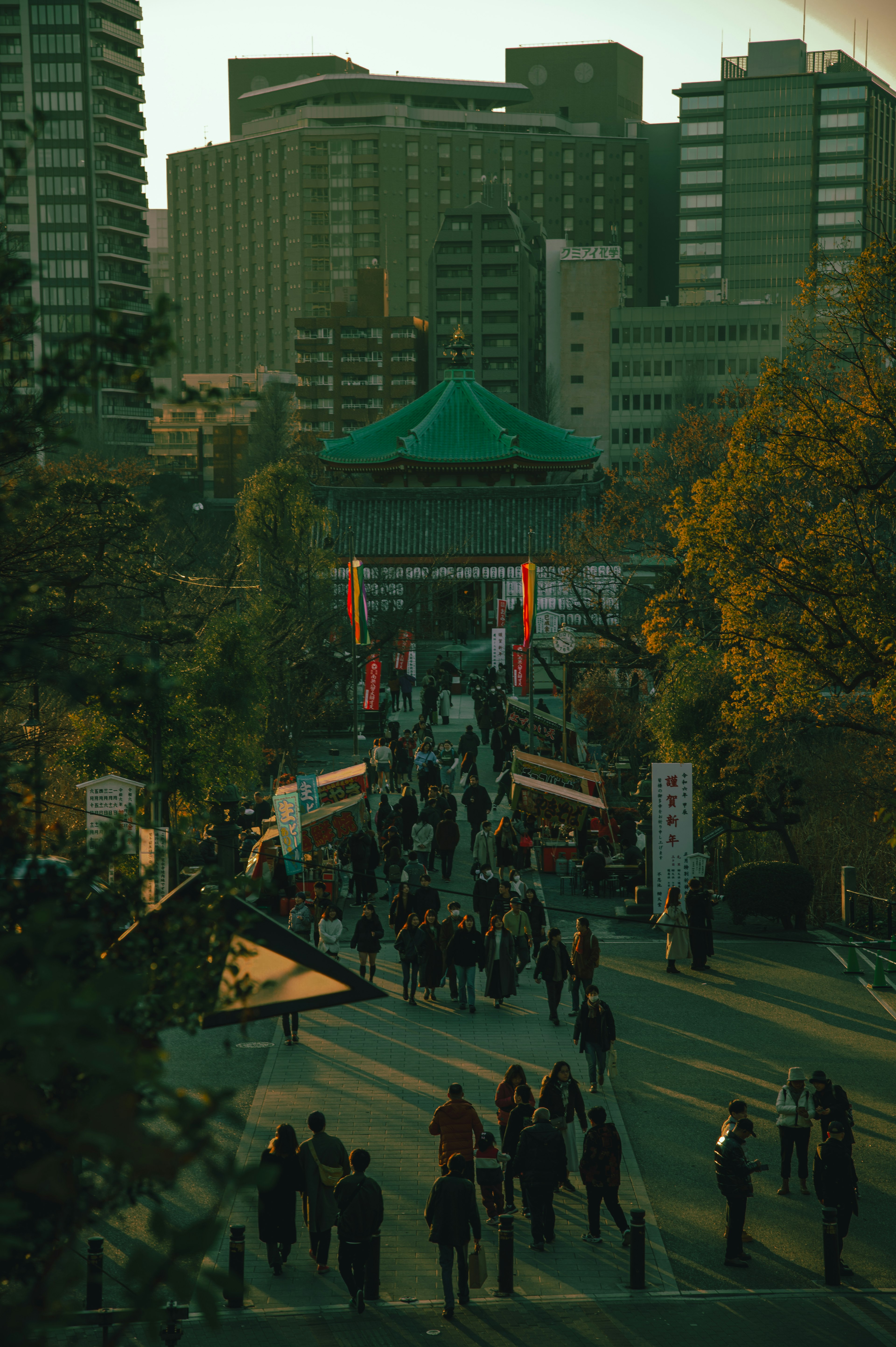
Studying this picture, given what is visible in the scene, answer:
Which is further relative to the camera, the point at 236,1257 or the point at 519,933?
the point at 519,933

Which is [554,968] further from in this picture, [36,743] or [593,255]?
[593,255]

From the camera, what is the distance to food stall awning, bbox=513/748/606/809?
26234 mm

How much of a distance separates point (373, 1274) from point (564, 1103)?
2559 mm

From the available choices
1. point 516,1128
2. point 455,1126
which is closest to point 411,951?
point 516,1128

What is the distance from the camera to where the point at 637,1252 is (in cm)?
995

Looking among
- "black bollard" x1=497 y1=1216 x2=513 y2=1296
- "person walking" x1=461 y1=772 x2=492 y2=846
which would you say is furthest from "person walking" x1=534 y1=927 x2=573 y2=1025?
"person walking" x1=461 y1=772 x2=492 y2=846

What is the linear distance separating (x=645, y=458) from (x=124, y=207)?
58596mm

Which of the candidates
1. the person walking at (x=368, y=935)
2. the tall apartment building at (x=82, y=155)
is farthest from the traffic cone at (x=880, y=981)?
the tall apartment building at (x=82, y=155)

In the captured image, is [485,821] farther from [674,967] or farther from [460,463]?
[460,463]

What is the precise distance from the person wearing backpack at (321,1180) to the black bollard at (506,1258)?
1279 millimetres

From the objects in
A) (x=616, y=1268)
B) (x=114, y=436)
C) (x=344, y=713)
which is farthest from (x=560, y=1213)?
(x=114, y=436)

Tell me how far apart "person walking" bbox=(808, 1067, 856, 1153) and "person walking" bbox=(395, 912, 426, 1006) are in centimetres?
638

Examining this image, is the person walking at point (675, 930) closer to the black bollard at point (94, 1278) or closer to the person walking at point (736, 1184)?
the person walking at point (736, 1184)

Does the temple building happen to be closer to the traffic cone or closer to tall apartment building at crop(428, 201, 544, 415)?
the traffic cone
